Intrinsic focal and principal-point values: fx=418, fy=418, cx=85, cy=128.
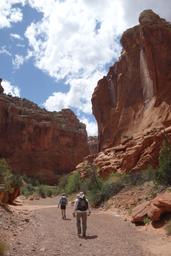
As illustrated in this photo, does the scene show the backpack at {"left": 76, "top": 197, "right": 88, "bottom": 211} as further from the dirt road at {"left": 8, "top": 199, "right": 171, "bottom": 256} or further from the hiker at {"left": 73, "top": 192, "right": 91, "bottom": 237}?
the dirt road at {"left": 8, "top": 199, "right": 171, "bottom": 256}

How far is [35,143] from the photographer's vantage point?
103312mm

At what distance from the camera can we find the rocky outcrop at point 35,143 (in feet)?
327

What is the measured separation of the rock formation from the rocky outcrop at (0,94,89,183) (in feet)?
119

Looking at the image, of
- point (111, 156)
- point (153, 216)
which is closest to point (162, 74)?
point (111, 156)

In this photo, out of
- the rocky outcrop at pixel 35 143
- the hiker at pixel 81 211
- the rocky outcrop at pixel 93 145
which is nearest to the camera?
the hiker at pixel 81 211

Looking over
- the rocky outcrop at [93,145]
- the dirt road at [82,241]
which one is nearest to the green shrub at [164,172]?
the dirt road at [82,241]

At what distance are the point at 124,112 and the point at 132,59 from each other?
7751 millimetres

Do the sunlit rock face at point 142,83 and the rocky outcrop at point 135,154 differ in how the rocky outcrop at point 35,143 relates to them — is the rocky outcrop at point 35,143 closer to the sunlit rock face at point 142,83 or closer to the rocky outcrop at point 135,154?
the sunlit rock face at point 142,83

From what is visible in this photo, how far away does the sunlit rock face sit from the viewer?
53469mm

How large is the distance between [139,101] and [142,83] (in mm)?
2504

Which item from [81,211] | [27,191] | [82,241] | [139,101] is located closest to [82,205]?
[81,211]

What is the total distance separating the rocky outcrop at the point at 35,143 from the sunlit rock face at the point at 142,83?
37.5m

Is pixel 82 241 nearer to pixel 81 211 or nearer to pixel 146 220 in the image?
pixel 81 211

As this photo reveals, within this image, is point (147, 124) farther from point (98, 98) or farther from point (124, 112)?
point (98, 98)
